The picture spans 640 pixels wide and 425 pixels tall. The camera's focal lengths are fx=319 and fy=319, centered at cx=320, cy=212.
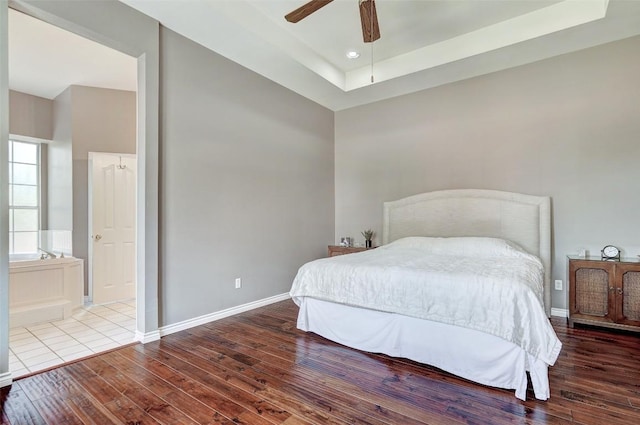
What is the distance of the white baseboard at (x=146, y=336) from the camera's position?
297 cm

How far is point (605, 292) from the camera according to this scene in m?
3.21

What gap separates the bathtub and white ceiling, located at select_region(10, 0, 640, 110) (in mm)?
2506

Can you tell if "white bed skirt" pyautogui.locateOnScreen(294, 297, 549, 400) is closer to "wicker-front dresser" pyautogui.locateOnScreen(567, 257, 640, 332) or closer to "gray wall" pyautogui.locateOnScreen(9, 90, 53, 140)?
"wicker-front dresser" pyautogui.locateOnScreen(567, 257, 640, 332)

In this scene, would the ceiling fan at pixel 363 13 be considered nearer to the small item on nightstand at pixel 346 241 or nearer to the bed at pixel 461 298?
the bed at pixel 461 298

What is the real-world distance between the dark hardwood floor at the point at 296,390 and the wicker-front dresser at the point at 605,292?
0.92ft

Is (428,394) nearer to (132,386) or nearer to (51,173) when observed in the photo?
(132,386)

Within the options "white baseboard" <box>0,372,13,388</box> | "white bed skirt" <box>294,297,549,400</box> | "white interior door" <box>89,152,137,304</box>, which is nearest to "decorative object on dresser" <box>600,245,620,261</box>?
"white bed skirt" <box>294,297,549,400</box>

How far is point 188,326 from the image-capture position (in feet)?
11.0

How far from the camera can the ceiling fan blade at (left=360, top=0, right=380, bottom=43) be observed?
2463mm

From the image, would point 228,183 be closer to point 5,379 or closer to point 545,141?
point 5,379

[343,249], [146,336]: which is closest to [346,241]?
[343,249]

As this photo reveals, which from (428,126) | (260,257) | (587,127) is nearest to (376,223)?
(428,126)

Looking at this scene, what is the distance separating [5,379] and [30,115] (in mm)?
4337

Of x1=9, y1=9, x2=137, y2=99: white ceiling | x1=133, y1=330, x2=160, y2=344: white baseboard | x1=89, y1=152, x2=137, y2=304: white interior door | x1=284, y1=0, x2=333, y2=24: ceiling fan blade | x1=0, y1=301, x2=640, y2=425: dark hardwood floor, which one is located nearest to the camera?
x1=0, y1=301, x2=640, y2=425: dark hardwood floor
